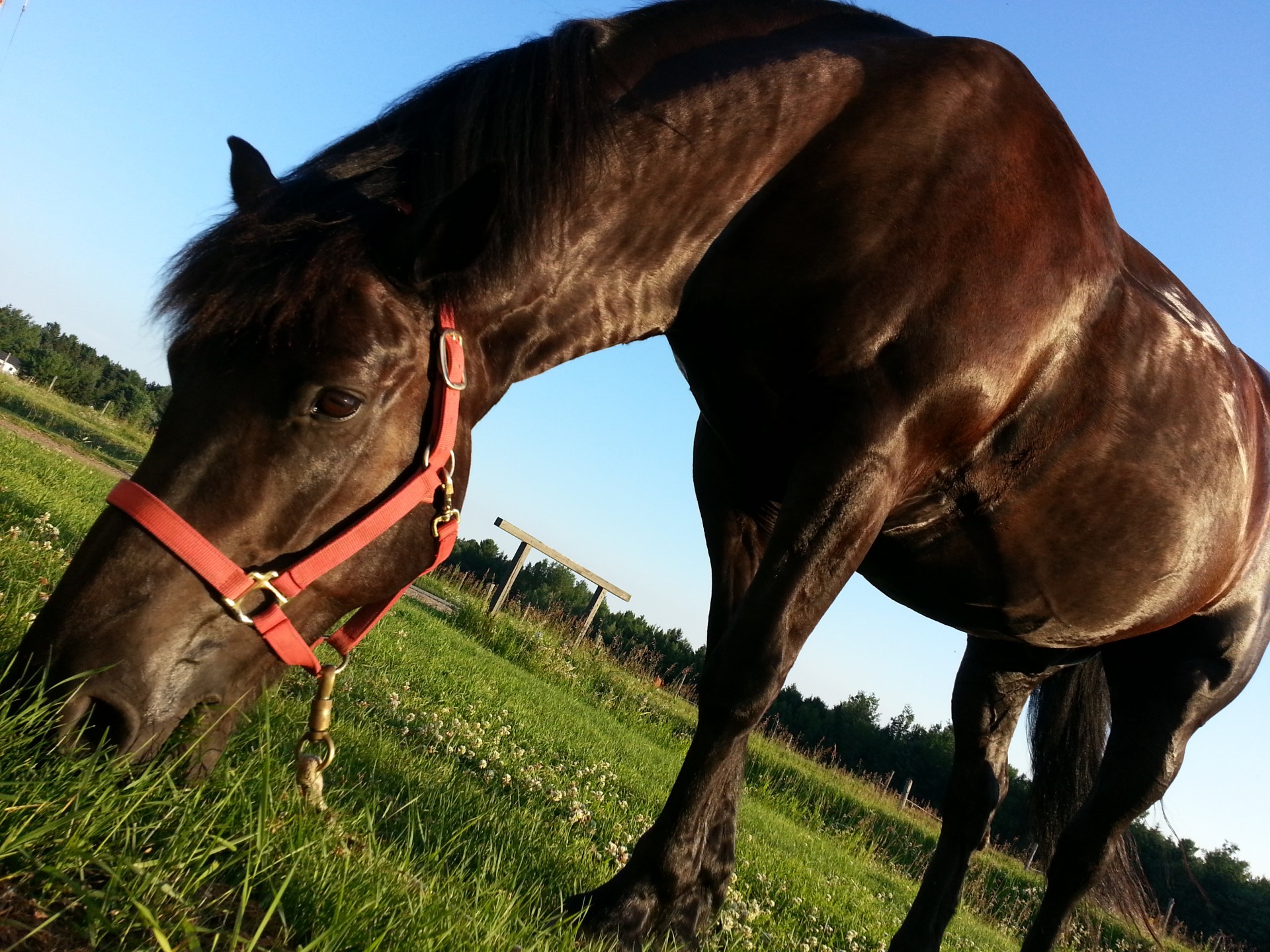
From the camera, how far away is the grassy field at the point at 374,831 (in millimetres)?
1359

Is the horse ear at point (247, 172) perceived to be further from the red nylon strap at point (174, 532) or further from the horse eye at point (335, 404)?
the red nylon strap at point (174, 532)

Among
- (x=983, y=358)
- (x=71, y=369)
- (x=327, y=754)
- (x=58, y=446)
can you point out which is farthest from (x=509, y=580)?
(x=71, y=369)

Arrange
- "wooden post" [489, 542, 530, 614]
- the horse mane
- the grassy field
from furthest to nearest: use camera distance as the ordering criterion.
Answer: "wooden post" [489, 542, 530, 614]
the horse mane
the grassy field

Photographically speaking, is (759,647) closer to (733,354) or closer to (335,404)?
(733,354)

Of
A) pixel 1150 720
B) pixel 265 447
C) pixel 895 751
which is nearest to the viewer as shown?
pixel 265 447

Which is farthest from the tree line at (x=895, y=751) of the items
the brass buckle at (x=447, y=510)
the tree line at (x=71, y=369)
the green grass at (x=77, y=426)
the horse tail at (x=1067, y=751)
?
the tree line at (x=71, y=369)

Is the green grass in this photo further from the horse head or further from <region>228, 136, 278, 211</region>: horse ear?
the horse head

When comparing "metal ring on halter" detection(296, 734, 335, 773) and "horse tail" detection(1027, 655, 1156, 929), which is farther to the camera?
"horse tail" detection(1027, 655, 1156, 929)

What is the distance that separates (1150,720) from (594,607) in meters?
12.4

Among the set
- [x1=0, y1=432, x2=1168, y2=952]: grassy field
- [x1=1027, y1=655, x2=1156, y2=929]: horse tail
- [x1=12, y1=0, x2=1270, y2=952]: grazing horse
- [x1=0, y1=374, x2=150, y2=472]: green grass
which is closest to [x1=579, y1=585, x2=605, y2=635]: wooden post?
[x1=0, y1=432, x2=1168, y2=952]: grassy field

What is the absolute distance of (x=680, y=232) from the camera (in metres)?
2.73

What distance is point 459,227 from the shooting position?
84.8 inches

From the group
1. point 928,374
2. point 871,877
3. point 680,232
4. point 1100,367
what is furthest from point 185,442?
point 871,877

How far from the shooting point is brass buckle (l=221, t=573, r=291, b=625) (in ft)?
6.30
